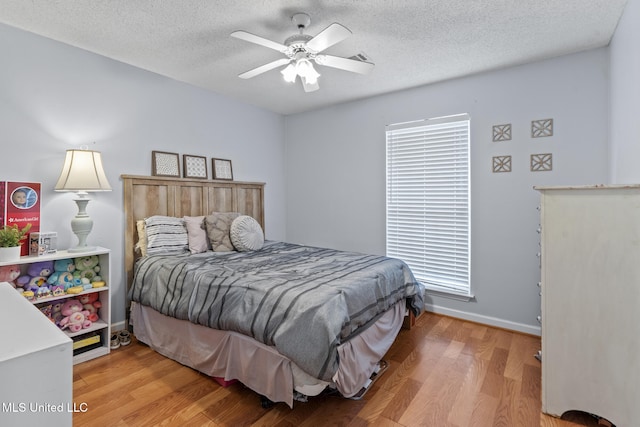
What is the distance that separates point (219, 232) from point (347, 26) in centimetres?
217

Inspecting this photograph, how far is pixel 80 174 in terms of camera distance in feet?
7.66

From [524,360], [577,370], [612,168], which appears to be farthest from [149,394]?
[612,168]

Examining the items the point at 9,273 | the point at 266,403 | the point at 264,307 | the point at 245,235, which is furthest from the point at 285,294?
the point at 9,273

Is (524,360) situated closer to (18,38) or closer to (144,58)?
(144,58)

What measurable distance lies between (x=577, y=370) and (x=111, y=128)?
3.84m

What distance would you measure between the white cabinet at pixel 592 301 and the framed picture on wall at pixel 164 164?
3.19m

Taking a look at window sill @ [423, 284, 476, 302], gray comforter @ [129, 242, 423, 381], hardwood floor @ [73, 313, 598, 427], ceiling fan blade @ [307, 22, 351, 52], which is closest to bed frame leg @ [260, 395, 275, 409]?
hardwood floor @ [73, 313, 598, 427]

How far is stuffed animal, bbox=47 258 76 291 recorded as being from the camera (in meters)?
2.30

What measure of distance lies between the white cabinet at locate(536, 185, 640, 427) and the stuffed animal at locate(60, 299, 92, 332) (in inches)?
125

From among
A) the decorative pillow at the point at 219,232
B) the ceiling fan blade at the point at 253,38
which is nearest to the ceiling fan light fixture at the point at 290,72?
the ceiling fan blade at the point at 253,38

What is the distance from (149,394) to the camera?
1961 mm

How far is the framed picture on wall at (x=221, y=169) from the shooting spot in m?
3.61

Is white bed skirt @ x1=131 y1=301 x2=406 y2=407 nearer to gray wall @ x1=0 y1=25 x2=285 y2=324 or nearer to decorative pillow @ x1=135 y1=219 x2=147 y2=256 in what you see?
decorative pillow @ x1=135 y1=219 x2=147 y2=256

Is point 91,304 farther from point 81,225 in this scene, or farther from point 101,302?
point 81,225
